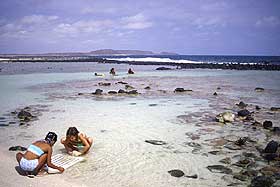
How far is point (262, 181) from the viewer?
6.07 m

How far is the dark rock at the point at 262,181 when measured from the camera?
6023 millimetres

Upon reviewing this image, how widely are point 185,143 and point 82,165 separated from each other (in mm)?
3421

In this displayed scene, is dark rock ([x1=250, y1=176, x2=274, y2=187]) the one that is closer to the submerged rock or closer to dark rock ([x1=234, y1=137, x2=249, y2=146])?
dark rock ([x1=234, y1=137, x2=249, y2=146])

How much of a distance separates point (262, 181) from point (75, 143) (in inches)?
192

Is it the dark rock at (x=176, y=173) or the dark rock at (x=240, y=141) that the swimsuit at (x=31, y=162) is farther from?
the dark rock at (x=240, y=141)

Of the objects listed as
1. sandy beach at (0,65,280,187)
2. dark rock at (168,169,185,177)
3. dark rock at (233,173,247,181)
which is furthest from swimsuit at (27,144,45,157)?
dark rock at (233,173,247,181)

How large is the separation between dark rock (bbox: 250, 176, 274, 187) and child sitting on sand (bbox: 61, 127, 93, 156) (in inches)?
172

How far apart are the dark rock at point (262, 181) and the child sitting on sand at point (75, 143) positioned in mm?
4380

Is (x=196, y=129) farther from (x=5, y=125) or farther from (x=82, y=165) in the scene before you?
(x=5, y=125)

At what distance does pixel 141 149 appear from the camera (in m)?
8.47

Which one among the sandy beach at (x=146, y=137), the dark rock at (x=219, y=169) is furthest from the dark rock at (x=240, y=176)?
the dark rock at (x=219, y=169)

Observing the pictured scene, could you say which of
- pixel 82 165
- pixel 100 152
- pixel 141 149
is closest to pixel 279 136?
pixel 141 149

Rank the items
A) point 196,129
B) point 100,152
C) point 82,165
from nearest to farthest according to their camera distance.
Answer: point 82,165
point 100,152
point 196,129

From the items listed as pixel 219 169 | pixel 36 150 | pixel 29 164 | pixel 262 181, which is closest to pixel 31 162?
Answer: pixel 29 164
